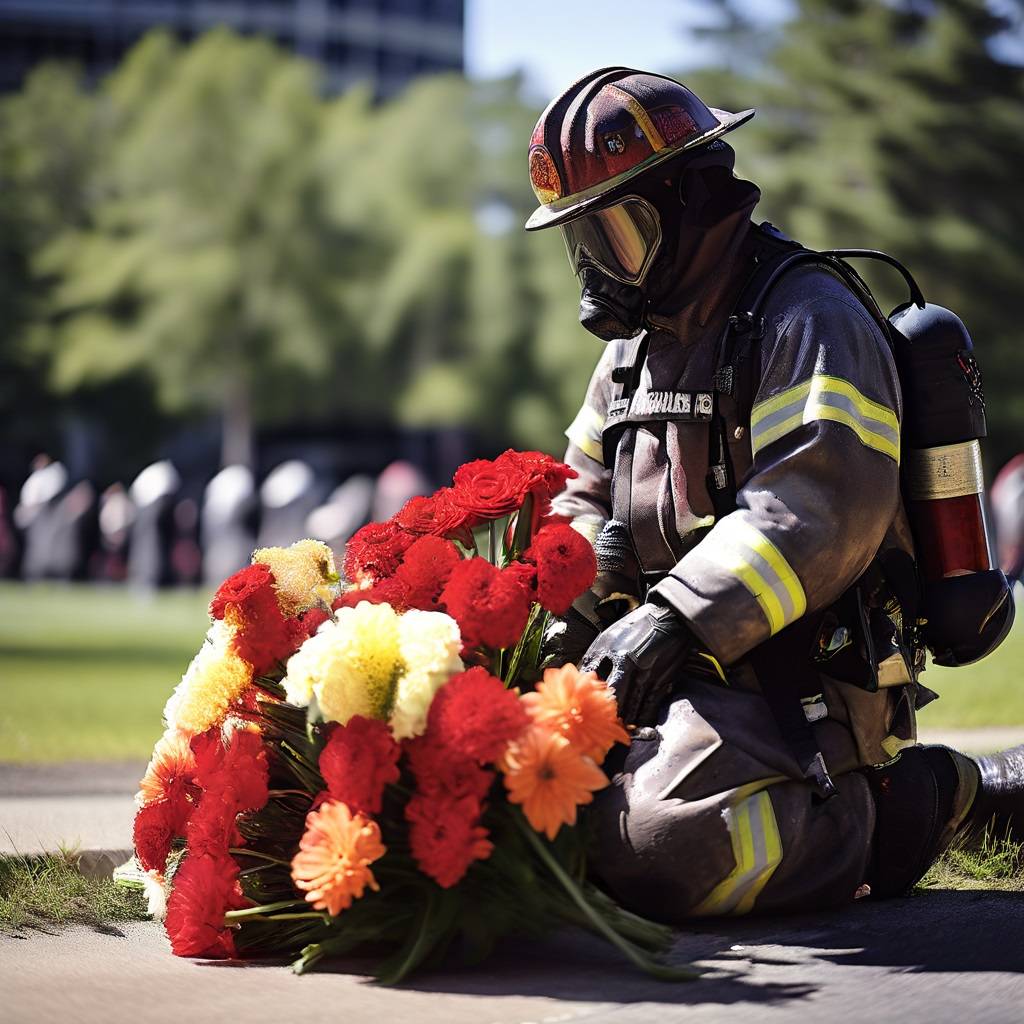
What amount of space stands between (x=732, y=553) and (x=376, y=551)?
2.74 ft

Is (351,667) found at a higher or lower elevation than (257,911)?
higher

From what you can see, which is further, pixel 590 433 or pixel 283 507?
pixel 283 507

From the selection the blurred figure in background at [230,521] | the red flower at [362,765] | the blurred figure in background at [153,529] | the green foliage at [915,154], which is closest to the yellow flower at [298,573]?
the red flower at [362,765]

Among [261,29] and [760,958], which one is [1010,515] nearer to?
[760,958]

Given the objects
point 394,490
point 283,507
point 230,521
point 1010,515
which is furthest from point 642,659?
point 394,490

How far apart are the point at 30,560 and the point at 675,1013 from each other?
90.2 ft

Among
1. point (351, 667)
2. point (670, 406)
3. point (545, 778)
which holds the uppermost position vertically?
point (670, 406)

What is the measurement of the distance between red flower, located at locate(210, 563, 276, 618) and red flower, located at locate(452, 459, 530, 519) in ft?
1.59

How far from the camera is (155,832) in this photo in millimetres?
3645

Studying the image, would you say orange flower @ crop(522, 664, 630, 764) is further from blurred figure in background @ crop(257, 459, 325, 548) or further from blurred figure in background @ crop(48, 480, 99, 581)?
blurred figure in background @ crop(48, 480, 99, 581)

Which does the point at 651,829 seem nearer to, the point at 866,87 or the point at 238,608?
the point at 238,608

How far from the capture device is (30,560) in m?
29.1

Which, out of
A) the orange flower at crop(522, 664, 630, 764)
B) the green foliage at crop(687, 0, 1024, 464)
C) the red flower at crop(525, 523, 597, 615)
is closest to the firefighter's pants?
the orange flower at crop(522, 664, 630, 764)

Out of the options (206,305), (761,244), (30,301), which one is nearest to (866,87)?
(206,305)
